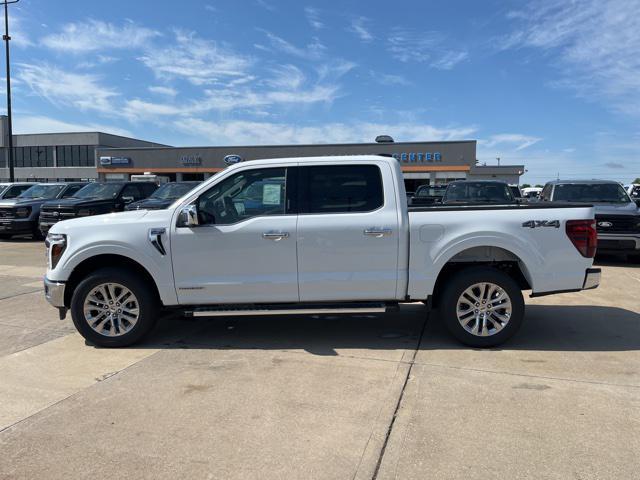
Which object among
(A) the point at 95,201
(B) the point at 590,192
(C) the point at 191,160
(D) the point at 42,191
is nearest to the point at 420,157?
(C) the point at 191,160

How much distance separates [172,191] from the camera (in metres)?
15.1

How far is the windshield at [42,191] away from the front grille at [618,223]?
16.4 meters

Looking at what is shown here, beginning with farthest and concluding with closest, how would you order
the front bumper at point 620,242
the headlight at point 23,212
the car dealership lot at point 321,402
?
the headlight at point 23,212
the front bumper at point 620,242
the car dealership lot at point 321,402

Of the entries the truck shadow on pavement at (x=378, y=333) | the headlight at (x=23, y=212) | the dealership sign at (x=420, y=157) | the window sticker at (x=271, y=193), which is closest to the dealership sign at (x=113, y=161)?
the dealership sign at (x=420, y=157)

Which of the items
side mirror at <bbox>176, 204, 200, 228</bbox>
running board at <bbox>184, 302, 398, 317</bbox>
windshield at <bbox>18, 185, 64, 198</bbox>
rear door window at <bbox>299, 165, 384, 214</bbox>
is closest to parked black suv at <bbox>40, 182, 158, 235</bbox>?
windshield at <bbox>18, 185, 64, 198</bbox>

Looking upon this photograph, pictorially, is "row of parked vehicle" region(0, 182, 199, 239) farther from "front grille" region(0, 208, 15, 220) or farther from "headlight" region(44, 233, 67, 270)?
"headlight" region(44, 233, 67, 270)

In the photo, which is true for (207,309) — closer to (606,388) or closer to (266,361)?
(266,361)

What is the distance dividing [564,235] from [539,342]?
121 cm

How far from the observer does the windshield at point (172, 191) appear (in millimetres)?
14742

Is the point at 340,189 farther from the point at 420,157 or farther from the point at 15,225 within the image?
the point at 420,157

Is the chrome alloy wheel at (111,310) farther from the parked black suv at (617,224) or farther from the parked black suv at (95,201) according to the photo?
the parked black suv at (95,201)

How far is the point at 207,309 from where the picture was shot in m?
5.26

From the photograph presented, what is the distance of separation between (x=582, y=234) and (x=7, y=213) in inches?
621

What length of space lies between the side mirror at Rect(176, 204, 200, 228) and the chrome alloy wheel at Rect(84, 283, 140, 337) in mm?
942
